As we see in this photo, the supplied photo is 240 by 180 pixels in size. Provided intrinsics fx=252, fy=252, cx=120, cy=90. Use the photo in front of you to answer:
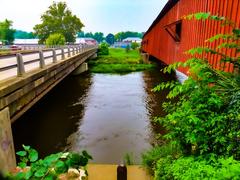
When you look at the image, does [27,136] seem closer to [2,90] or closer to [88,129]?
[88,129]

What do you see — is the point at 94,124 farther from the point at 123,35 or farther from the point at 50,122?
the point at 123,35

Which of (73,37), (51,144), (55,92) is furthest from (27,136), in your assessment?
(73,37)

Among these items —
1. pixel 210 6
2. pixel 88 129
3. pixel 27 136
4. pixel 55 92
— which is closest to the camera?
pixel 210 6

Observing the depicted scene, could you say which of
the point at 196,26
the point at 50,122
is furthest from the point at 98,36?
the point at 196,26

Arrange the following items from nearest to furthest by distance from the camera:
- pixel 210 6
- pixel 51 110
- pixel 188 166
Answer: pixel 188 166
pixel 210 6
pixel 51 110

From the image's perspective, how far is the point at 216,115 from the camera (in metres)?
3.72

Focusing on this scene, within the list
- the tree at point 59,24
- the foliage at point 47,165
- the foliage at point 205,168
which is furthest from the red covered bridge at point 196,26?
the tree at point 59,24

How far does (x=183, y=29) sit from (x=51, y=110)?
24.8 ft

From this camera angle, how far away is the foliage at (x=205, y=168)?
2.70m

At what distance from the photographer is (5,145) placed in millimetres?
5066

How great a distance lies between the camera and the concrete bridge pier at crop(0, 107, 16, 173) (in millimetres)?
4918

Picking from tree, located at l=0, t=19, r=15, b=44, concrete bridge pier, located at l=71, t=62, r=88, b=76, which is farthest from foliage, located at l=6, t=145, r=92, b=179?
tree, located at l=0, t=19, r=15, b=44

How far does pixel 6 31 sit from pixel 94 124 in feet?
205

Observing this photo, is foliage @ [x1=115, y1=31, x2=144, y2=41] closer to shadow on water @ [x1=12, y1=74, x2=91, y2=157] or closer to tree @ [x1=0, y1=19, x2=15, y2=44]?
tree @ [x1=0, y1=19, x2=15, y2=44]
